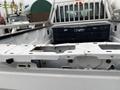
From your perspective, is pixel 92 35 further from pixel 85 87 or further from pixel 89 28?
pixel 85 87

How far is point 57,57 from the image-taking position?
1058 mm

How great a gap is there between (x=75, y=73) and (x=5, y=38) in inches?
36.7

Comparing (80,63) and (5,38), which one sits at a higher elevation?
(5,38)

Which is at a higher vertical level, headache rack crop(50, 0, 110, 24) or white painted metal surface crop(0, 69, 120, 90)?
headache rack crop(50, 0, 110, 24)

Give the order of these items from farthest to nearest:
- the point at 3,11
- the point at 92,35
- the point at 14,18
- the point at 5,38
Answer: the point at 3,11 → the point at 14,18 → the point at 92,35 → the point at 5,38

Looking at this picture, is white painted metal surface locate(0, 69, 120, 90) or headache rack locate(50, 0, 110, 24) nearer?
white painted metal surface locate(0, 69, 120, 90)

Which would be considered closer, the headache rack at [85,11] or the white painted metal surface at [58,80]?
the white painted metal surface at [58,80]

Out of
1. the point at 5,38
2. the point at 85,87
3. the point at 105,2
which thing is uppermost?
the point at 105,2

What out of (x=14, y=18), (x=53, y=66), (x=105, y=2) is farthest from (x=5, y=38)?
(x=14, y=18)

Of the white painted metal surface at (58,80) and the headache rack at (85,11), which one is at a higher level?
the headache rack at (85,11)

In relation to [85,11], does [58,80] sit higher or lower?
lower

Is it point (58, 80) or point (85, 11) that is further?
point (85, 11)

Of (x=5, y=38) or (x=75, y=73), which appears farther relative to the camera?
(x=5, y=38)

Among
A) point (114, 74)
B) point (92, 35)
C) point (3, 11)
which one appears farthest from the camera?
point (3, 11)
